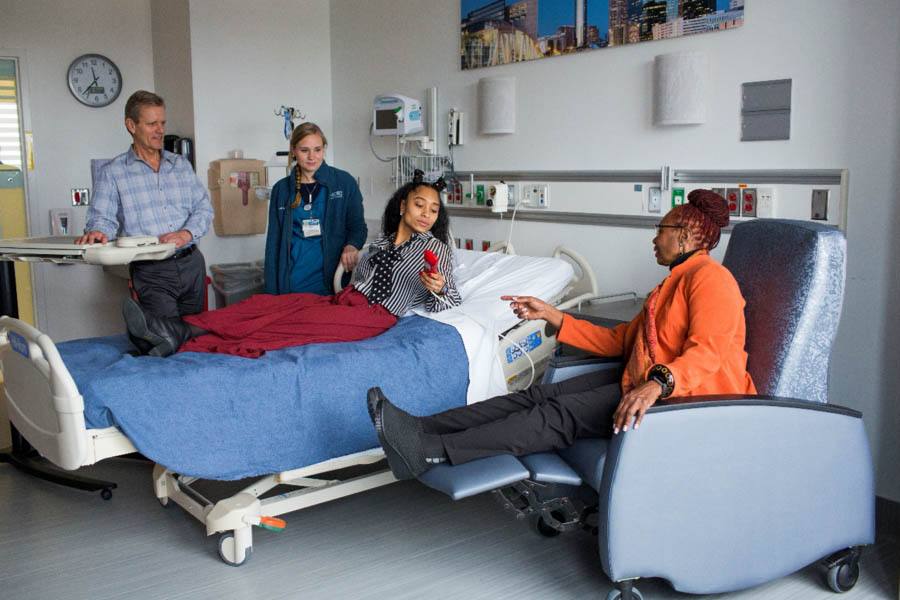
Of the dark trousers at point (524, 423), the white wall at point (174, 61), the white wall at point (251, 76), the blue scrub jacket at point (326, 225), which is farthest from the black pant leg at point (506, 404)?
the white wall at point (174, 61)

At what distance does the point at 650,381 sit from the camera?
2111mm

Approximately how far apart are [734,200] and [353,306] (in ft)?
5.10

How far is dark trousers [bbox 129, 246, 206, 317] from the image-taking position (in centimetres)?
342

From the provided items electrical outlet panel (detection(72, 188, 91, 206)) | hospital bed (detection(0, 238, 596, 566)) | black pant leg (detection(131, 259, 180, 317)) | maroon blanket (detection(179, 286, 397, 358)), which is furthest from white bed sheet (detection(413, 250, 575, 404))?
electrical outlet panel (detection(72, 188, 91, 206))

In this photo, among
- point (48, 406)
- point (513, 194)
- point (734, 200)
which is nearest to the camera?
point (48, 406)

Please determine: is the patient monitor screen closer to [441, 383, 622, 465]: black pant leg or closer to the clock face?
the clock face

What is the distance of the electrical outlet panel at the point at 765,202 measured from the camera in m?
2.96

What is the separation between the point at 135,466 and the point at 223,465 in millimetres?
1184

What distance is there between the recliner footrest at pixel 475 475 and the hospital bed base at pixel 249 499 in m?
0.52

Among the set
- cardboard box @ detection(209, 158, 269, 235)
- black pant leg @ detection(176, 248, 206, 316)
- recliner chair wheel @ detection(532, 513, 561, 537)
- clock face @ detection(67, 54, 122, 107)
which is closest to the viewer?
recliner chair wheel @ detection(532, 513, 561, 537)

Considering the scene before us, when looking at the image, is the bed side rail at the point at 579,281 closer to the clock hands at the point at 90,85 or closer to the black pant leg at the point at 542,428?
the black pant leg at the point at 542,428

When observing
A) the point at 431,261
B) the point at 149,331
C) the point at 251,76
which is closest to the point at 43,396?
the point at 149,331

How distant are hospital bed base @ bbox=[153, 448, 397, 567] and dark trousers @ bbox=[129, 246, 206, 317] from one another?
33.8 inches

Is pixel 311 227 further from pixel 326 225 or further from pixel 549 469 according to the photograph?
pixel 549 469
